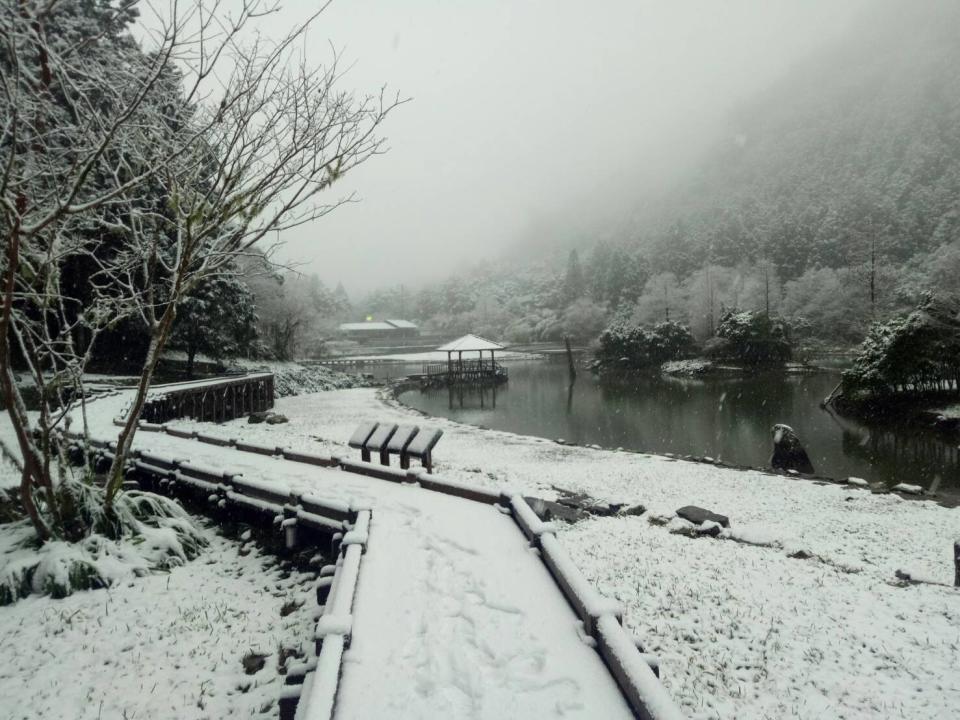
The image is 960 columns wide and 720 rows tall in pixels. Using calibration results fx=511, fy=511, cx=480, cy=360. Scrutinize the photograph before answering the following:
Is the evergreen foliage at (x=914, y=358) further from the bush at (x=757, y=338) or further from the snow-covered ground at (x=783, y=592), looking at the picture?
the bush at (x=757, y=338)

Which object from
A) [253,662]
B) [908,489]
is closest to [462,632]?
[253,662]

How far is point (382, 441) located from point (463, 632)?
695 cm

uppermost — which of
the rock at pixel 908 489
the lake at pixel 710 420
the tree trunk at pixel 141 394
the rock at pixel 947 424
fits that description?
the tree trunk at pixel 141 394

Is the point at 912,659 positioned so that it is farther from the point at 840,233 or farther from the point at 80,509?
the point at 840,233

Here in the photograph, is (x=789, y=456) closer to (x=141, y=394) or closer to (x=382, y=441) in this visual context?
(x=382, y=441)

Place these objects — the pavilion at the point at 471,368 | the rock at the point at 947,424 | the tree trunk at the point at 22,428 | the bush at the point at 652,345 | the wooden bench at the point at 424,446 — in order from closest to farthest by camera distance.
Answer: the tree trunk at the point at 22,428 < the wooden bench at the point at 424,446 < the rock at the point at 947,424 < the pavilion at the point at 471,368 < the bush at the point at 652,345

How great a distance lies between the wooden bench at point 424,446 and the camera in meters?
10.1

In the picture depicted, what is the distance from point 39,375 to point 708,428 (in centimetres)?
2131

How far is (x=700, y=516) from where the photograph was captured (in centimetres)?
916

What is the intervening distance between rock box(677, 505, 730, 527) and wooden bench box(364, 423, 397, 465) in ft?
19.3

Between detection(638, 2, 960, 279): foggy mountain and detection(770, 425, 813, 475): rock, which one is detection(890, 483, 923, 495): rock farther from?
detection(638, 2, 960, 279): foggy mountain

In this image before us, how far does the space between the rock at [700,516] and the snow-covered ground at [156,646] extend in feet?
21.4

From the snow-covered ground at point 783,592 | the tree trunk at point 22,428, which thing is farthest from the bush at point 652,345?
the tree trunk at point 22,428

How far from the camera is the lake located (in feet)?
51.6
